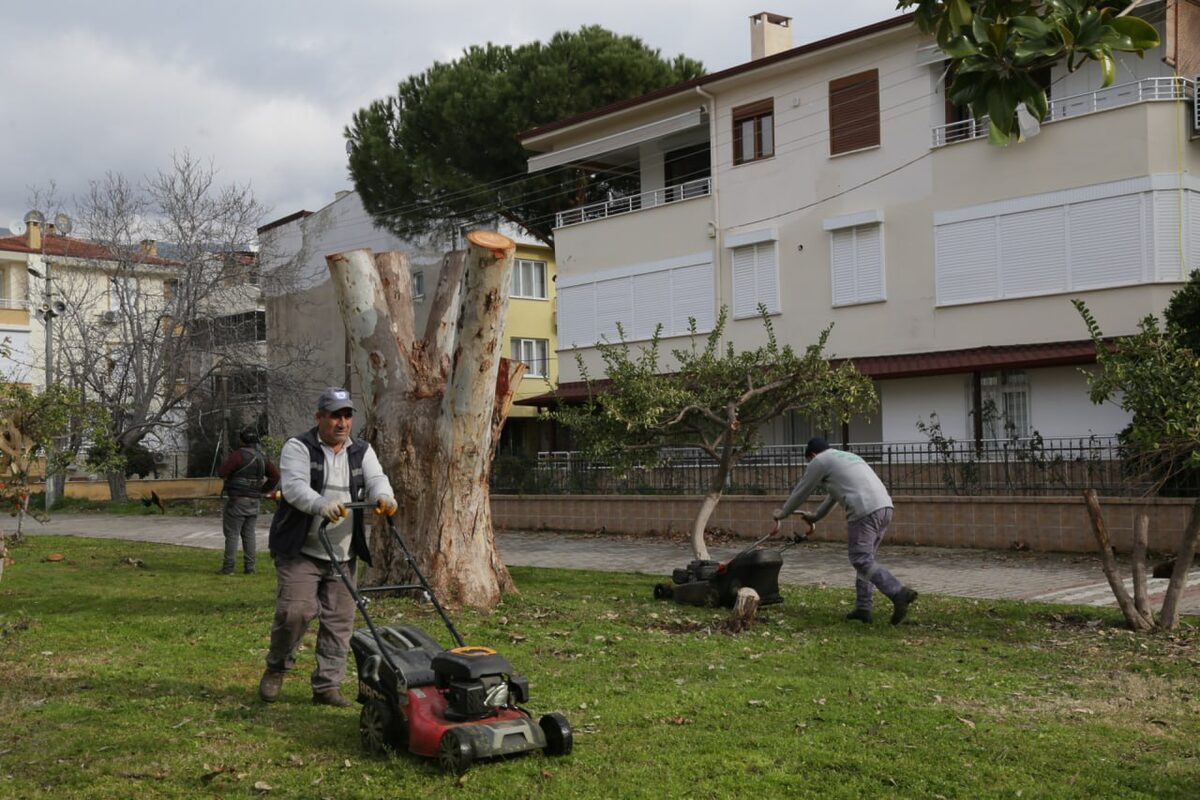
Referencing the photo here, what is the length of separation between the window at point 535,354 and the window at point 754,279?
12980mm

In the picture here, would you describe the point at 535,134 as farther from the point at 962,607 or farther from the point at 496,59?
the point at 962,607

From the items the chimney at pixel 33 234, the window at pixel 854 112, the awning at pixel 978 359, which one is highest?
the chimney at pixel 33 234

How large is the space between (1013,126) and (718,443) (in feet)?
35.6

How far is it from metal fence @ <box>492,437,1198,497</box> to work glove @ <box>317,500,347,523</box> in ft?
25.8

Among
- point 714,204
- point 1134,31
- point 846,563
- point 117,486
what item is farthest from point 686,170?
point 1134,31

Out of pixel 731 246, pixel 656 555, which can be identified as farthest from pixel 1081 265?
pixel 656 555

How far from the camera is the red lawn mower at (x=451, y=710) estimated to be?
5.59m

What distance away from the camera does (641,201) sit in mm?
30391

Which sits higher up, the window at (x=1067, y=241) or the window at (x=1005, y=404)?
the window at (x=1067, y=241)

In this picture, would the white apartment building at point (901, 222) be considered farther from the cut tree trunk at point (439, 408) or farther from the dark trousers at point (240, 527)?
the cut tree trunk at point (439, 408)

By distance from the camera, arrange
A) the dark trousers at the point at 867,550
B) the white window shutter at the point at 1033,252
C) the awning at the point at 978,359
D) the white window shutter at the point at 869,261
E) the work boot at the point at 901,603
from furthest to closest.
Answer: the white window shutter at the point at 869,261
the white window shutter at the point at 1033,252
the awning at the point at 978,359
the dark trousers at the point at 867,550
the work boot at the point at 901,603

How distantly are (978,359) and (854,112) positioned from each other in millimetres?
5964

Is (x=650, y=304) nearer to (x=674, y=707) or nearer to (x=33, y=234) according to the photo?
(x=674, y=707)

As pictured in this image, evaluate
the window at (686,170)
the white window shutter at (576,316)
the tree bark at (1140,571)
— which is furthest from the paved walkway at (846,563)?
the window at (686,170)
